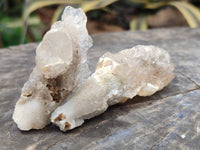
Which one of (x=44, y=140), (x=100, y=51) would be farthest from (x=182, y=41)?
(x=44, y=140)

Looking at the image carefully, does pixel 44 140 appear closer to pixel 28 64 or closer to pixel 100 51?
pixel 28 64

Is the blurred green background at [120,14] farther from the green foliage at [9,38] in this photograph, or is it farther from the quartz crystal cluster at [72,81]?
the quartz crystal cluster at [72,81]

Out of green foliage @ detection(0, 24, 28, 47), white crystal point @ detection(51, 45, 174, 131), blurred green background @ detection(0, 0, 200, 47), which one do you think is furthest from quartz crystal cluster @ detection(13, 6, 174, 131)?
green foliage @ detection(0, 24, 28, 47)

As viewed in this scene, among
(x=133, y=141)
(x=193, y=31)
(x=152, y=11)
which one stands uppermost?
(x=133, y=141)

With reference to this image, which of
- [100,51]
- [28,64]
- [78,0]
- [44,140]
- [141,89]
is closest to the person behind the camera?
[44,140]

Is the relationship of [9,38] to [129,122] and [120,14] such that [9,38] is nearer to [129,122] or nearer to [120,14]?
[120,14]

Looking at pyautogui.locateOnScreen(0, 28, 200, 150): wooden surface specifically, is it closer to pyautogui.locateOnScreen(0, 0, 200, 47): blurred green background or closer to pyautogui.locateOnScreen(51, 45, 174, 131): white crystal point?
pyautogui.locateOnScreen(51, 45, 174, 131): white crystal point
